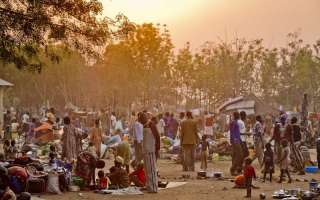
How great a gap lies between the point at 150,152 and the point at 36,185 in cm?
277

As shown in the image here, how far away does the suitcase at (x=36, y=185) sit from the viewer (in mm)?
15078

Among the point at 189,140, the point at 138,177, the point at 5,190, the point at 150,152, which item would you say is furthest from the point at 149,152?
the point at 189,140

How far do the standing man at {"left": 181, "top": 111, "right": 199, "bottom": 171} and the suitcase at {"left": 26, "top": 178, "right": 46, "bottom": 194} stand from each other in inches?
241

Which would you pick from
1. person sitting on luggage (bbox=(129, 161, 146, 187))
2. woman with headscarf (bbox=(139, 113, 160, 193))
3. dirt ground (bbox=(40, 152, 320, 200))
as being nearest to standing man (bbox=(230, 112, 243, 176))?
dirt ground (bbox=(40, 152, 320, 200))

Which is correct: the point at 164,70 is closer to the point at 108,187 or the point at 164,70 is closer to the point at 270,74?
the point at 270,74

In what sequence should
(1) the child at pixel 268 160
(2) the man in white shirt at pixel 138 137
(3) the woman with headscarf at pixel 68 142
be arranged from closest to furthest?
(1) the child at pixel 268 160 → (3) the woman with headscarf at pixel 68 142 → (2) the man in white shirt at pixel 138 137

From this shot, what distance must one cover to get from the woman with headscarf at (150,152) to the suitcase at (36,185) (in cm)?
246

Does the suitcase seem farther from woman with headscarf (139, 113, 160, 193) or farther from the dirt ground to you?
woman with headscarf (139, 113, 160, 193)

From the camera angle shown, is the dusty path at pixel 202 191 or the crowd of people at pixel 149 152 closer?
the dusty path at pixel 202 191

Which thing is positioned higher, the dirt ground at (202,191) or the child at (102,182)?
the child at (102,182)

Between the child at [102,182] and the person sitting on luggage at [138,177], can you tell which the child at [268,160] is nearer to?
the person sitting on luggage at [138,177]

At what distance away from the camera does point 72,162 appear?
1714 centimetres

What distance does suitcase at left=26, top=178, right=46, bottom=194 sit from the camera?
1508cm

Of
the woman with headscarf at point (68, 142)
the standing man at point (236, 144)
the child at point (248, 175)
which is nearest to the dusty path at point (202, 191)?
the child at point (248, 175)
